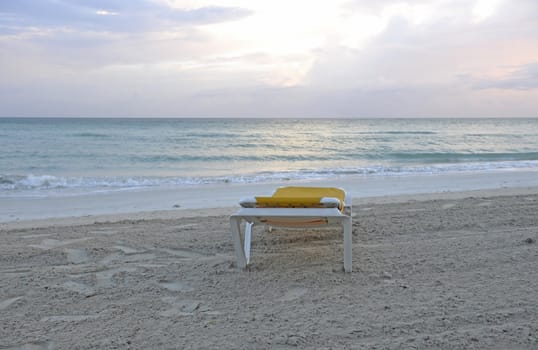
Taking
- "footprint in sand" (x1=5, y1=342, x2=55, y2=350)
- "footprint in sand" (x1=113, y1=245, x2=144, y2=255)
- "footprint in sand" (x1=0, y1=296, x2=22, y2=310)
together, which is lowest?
"footprint in sand" (x1=5, y1=342, x2=55, y2=350)

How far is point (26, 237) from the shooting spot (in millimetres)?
5160

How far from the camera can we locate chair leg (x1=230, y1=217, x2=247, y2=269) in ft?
12.1

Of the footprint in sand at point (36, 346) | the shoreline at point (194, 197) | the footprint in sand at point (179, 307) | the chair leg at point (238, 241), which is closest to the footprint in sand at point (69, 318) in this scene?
the footprint in sand at point (36, 346)

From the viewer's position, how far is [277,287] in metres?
3.39

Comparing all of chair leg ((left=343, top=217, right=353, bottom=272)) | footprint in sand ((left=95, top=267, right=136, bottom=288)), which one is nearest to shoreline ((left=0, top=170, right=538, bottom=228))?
footprint in sand ((left=95, top=267, right=136, bottom=288))

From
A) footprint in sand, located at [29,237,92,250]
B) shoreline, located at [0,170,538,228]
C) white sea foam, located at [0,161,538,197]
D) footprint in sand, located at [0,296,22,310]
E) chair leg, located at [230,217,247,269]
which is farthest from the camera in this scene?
white sea foam, located at [0,161,538,197]

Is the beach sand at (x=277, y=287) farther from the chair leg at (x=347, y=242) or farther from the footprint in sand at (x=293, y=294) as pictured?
the chair leg at (x=347, y=242)

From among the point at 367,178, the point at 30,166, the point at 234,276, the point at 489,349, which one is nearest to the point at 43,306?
the point at 234,276

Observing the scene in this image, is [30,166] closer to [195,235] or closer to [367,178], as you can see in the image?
[367,178]

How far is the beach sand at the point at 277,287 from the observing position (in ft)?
8.54

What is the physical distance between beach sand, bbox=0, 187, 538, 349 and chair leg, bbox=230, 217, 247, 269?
94 millimetres

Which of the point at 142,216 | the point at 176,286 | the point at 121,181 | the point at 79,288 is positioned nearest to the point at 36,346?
the point at 79,288

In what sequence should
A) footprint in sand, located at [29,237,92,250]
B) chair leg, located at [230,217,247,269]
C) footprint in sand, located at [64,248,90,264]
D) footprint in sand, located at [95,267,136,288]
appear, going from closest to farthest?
footprint in sand, located at [95,267,136,288] < chair leg, located at [230,217,247,269] < footprint in sand, located at [64,248,90,264] < footprint in sand, located at [29,237,92,250]

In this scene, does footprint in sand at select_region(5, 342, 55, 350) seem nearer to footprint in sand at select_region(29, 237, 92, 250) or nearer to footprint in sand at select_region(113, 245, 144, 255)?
footprint in sand at select_region(113, 245, 144, 255)
